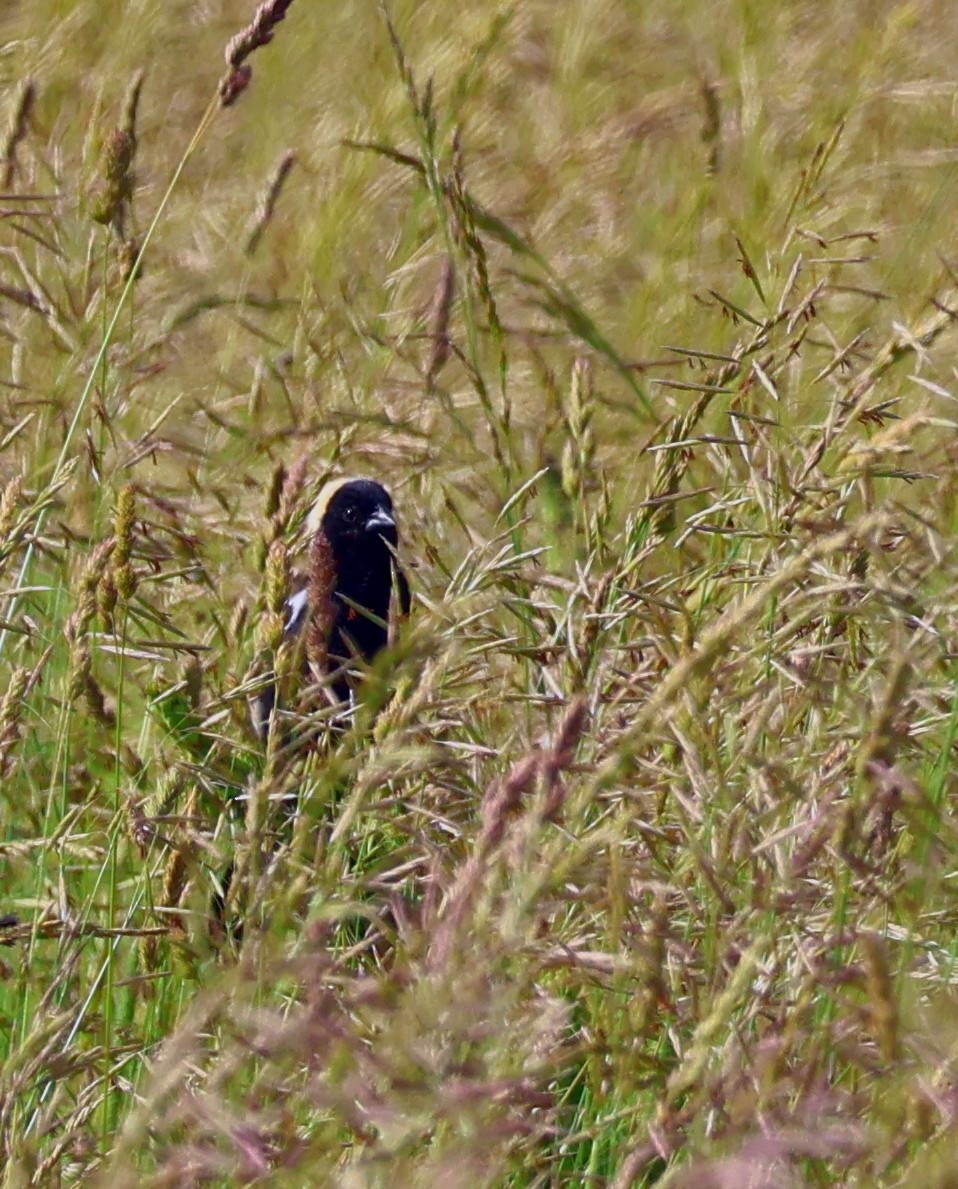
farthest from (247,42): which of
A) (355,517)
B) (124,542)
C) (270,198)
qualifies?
(355,517)

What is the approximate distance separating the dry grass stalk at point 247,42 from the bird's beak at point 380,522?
1814 millimetres

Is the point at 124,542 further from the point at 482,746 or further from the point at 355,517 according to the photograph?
the point at 355,517

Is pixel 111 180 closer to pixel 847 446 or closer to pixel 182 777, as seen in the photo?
pixel 182 777

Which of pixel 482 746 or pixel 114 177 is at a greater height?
pixel 114 177

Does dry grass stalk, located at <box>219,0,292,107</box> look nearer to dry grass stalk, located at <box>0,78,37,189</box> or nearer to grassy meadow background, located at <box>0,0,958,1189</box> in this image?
grassy meadow background, located at <box>0,0,958,1189</box>

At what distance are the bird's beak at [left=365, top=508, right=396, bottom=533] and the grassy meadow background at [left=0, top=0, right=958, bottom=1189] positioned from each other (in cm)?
7

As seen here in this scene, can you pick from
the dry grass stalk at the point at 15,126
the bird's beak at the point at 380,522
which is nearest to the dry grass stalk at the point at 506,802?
the dry grass stalk at the point at 15,126

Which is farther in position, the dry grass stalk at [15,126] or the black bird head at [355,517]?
the black bird head at [355,517]

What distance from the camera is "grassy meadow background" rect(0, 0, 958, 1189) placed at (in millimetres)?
1043

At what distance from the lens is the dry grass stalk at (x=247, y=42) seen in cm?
141

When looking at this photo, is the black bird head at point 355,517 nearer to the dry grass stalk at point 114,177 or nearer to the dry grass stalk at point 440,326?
the dry grass stalk at point 440,326

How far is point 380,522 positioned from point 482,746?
5.83 feet

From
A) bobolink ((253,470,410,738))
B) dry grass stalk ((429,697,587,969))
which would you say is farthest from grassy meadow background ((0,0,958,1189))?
bobolink ((253,470,410,738))

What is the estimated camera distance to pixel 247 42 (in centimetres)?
143
